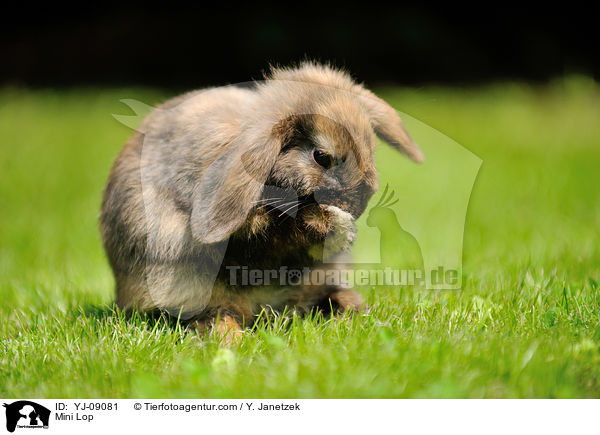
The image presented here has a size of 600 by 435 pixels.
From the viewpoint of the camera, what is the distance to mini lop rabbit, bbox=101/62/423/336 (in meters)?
2.39

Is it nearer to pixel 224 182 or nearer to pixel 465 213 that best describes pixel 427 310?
pixel 224 182

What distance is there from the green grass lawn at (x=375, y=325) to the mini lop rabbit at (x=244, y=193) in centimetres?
17

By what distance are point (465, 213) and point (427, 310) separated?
64.7 inches

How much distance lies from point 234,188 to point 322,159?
1.15 feet

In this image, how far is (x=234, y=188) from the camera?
2312 mm

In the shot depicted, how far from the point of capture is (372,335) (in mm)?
2316

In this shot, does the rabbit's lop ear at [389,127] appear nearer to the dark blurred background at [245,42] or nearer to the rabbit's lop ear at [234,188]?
the rabbit's lop ear at [234,188]

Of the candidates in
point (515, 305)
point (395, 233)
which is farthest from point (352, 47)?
point (515, 305)

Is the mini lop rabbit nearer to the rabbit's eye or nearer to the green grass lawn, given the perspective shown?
the rabbit's eye

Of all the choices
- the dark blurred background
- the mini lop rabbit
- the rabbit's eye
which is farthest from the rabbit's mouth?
the dark blurred background

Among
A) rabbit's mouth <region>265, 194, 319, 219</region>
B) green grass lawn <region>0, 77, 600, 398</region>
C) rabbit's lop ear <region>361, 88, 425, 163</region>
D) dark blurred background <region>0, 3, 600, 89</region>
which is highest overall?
dark blurred background <region>0, 3, 600, 89</region>
